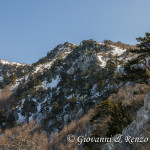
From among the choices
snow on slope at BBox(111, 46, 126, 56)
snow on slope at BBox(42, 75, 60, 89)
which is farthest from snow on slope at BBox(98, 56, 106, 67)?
snow on slope at BBox(42, 75, 60, 89)

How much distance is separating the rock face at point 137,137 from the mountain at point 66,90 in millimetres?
36668

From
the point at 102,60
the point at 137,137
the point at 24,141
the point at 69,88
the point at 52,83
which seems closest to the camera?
the point at 137,137

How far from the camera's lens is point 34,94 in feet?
269

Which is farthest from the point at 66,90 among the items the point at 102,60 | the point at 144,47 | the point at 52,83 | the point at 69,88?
the point at 144,47

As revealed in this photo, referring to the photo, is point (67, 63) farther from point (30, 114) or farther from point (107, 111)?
point (107, 111)

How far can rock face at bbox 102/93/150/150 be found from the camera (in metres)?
7.24

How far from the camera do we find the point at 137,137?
25.3 ft

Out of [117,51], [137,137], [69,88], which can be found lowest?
[137,137]

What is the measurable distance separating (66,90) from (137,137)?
223 feet

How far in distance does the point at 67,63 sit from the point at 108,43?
32.6m

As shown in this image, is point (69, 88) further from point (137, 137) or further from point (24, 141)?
point (137, 137)

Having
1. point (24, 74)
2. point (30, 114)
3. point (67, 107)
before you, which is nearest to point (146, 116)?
point (67, 107)

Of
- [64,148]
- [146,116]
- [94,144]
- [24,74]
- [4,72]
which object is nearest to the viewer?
[146,116]

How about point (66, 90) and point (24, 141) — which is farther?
point (66, 90)
